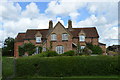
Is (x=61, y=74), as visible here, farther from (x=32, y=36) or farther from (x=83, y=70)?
(x=32, y=36)

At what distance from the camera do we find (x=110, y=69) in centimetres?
1282

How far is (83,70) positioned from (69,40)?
68.6ft

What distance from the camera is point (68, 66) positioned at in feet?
42.6

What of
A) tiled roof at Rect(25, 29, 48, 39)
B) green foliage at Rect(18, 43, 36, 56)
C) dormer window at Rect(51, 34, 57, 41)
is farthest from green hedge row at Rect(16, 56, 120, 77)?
tiled roof at Rect(25, 29, 48, 39)

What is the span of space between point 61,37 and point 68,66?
21261mm

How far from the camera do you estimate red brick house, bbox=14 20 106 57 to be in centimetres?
3391

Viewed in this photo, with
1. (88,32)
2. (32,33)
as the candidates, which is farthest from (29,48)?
(88,32)

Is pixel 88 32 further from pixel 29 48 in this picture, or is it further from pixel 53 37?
pixel 29 48

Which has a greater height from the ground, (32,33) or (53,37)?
(32,33)

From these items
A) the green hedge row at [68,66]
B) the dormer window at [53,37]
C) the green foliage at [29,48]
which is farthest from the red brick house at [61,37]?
the green hedge row at [68,66]

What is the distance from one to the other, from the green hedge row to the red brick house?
1993 centimetres

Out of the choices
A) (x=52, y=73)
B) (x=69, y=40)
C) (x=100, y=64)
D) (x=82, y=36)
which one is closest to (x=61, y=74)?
(x=52, y=73)

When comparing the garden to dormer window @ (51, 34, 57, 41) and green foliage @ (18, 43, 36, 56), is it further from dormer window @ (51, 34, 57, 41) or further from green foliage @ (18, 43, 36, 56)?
dormer window @ (51, 34, 57, 41)

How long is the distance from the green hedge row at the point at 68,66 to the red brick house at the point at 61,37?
65.4 ft
